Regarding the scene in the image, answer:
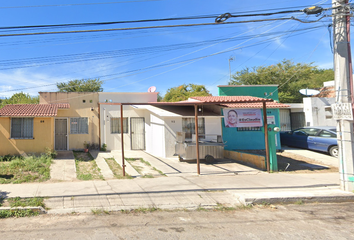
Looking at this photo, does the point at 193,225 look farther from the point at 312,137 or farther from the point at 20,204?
the point at 312,137

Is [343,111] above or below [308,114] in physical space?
below

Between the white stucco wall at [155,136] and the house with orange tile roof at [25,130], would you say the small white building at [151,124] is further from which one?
the house with orange tile roof at [25,130]

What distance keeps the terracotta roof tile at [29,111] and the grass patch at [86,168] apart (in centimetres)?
245

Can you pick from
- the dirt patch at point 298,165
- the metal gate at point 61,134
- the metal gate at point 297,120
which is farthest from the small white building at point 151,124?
the metal gate at point 297,120

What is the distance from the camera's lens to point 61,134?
1362 centimetres

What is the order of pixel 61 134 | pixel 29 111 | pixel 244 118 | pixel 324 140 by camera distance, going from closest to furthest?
1. pixel 244 118
2. pixel 29 111
3. pixel 324 140
4. pixel 61 134

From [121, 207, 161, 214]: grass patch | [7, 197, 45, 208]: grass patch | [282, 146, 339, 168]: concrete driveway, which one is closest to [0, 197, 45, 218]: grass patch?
[7, 197, 45, 208]: grass patch

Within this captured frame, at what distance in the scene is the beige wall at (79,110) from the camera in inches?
538

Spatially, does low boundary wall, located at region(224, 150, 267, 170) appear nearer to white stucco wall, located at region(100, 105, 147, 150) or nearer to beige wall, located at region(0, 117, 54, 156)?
white stucco wall, located at region(100, 105, 147, 150)

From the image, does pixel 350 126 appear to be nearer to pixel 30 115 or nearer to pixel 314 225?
pixel 314 225

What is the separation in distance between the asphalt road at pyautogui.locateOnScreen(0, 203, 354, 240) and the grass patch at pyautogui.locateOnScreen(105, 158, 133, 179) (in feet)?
10.7

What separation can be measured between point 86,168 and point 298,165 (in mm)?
9447

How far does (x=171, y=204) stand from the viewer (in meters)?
5.93

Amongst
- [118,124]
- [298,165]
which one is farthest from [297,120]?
[118,124]
